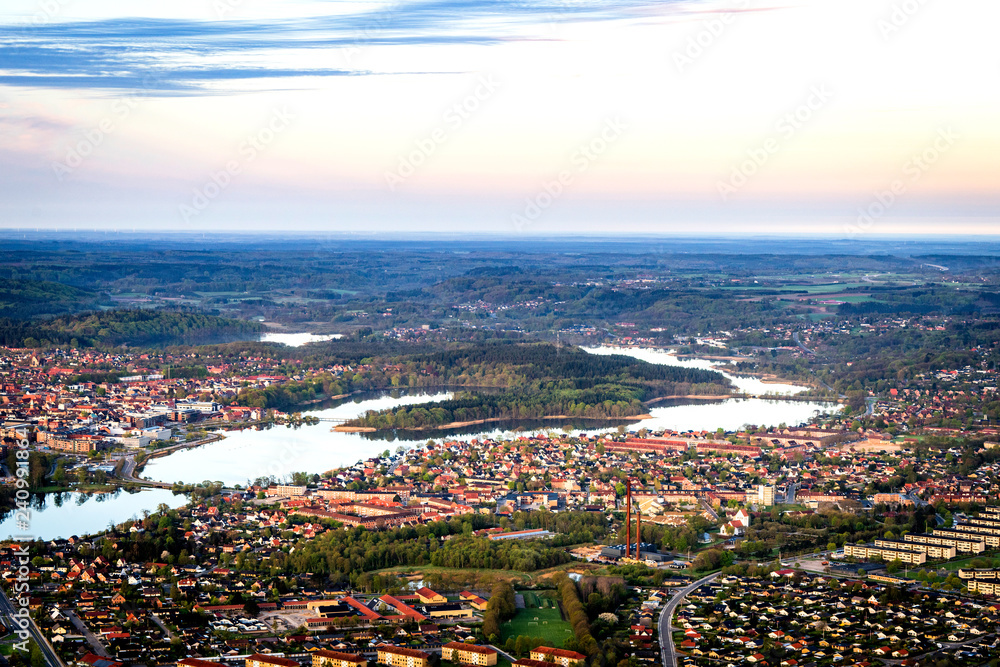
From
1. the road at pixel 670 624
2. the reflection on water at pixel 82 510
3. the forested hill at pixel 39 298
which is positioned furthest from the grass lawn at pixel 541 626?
the forested hill at pixel 39 298

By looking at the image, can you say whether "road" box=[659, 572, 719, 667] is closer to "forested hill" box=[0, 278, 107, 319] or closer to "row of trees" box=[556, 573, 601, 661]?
"row of trees" box=[556, 573, 601, 661]

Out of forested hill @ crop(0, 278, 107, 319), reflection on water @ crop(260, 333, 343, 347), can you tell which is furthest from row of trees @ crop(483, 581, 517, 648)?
forested hill @ crop(0, 278, 107, 319)

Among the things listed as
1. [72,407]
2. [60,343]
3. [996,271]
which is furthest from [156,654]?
[996,271]

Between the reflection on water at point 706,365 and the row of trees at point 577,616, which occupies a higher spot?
the row of trees at point 577,616

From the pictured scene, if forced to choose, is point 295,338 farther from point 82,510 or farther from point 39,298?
point 82,510

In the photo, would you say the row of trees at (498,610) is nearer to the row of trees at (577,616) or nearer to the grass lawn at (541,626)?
the grass lawn at (541,626)

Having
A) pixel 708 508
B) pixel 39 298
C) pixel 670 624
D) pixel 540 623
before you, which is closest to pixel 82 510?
pixel 540 623
